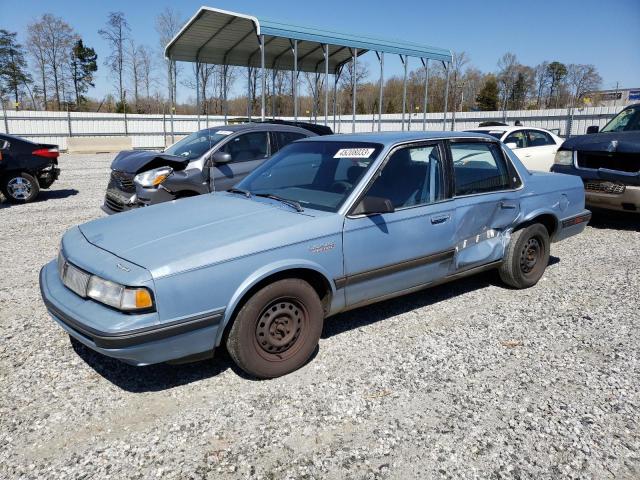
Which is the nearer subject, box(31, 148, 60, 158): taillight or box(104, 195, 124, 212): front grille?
box(104, 195, 124, 212): front grille

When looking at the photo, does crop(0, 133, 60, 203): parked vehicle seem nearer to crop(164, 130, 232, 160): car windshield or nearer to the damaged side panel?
crop(164, 130, 232, 160): car windshield

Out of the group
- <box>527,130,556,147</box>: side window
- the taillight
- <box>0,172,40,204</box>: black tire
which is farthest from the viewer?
<box>527,130,556,147</box>: side window

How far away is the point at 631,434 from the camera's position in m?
2.67

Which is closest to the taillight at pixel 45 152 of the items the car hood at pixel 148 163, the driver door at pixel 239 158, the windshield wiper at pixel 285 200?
the car hood at pixel 148 163

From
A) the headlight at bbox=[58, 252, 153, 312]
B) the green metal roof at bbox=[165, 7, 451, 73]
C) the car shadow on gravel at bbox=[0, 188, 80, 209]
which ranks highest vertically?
the green metal roof at bbox=[165, 7, 451, 73]

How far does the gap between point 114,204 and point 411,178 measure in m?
5.18

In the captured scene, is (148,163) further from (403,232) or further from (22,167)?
(403,232)

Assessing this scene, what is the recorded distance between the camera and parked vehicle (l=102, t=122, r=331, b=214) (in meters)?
6.79

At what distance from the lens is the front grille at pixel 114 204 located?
7.11 metres

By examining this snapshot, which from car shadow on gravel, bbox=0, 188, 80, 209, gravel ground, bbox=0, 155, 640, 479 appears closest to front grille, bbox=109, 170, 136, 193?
gravel ground, bbox=0, 155, 640, 479

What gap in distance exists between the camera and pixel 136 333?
103 inches

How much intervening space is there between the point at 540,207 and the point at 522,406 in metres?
2.57

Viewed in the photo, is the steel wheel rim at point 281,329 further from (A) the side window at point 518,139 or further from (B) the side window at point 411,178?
(A) the side window at point 518,139

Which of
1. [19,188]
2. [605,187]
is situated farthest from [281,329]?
[19,188]
